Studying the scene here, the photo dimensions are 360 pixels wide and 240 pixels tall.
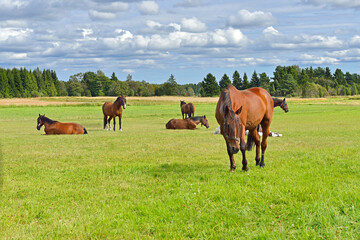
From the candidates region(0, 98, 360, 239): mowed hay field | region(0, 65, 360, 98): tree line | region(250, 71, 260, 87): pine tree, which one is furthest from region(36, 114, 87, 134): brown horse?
region(250, 71, 260, 87): pine tree

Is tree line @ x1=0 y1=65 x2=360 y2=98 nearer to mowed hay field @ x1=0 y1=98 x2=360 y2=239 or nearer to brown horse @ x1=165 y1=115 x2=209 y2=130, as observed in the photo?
brown horse @ x1=165 y1=115 x2=209 y2=130

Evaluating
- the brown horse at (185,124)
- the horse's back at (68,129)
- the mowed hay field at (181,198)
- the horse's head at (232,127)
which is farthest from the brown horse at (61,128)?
the horse's head at (232,127)

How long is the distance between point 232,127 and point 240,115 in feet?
2.79

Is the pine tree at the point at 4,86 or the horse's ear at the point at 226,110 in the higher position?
the pine tree at the point at 4,86

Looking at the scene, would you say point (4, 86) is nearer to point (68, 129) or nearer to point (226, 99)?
point (68, 129)

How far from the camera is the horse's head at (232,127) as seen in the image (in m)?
7.50

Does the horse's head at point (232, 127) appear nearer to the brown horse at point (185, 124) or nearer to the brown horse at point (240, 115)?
the brown horse at point (240, 115)

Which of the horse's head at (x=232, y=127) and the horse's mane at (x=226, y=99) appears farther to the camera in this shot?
the horse's mane at (x=226, y=99)

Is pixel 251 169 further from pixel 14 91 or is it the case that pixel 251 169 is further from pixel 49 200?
pixel 14 91

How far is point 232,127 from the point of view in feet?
24.6

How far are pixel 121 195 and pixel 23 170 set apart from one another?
4.15m

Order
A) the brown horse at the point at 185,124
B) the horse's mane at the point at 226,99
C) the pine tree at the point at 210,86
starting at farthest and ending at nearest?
1. the pine tree at the point at 210,86
2. the brown horse at the point at 185,124
3. the horse's mane at the point at 226,99

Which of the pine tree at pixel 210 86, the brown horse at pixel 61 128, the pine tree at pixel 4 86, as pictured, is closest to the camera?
the brown horse at pixel 61 128

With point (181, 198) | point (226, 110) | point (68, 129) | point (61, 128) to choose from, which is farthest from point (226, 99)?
point (61, 128)
